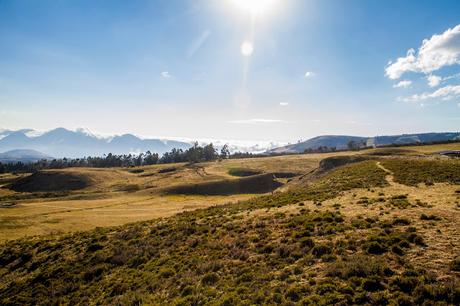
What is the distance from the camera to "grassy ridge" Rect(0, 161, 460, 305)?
12.5 metres

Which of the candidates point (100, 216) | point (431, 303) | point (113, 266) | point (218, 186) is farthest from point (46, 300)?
point (218, 186)

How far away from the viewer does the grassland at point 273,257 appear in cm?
1260

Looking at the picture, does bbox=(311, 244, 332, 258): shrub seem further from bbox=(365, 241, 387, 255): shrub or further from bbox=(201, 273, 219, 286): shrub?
bbox=(201, 273, 219, 286): shrub

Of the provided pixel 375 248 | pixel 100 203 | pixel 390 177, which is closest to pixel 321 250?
pixel 375 248

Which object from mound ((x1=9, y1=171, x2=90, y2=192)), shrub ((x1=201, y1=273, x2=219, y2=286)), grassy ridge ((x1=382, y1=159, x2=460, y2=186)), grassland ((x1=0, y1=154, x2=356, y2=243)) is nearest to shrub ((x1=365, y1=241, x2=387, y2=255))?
shrub ((x1=201, y1=273, x2=219, y2=286))

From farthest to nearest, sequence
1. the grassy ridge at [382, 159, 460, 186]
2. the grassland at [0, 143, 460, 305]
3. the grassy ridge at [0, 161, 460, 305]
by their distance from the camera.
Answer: the grassy ridge at [382, 159, 460, 186]
the grassland at [0, 143, 460, 305]
the grassy ridge at [0, 161, 460, 305]

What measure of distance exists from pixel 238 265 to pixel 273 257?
2.44 metres

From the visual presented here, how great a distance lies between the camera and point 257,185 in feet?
330

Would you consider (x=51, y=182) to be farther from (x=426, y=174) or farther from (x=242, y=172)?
(x=426, y=174)

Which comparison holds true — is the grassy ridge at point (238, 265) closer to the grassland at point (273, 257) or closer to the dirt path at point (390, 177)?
the grassland at point (273, 257)

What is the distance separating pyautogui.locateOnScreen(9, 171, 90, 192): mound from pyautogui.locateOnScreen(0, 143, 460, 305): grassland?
101m

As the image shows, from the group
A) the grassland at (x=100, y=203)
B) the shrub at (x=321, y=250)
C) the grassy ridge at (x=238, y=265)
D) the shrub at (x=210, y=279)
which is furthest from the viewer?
the grassland at (x=100, y=203)

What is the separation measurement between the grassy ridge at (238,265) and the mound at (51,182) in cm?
10485

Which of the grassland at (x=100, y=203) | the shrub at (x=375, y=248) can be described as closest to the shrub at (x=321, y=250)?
the shrub at (x=375, y=248)
